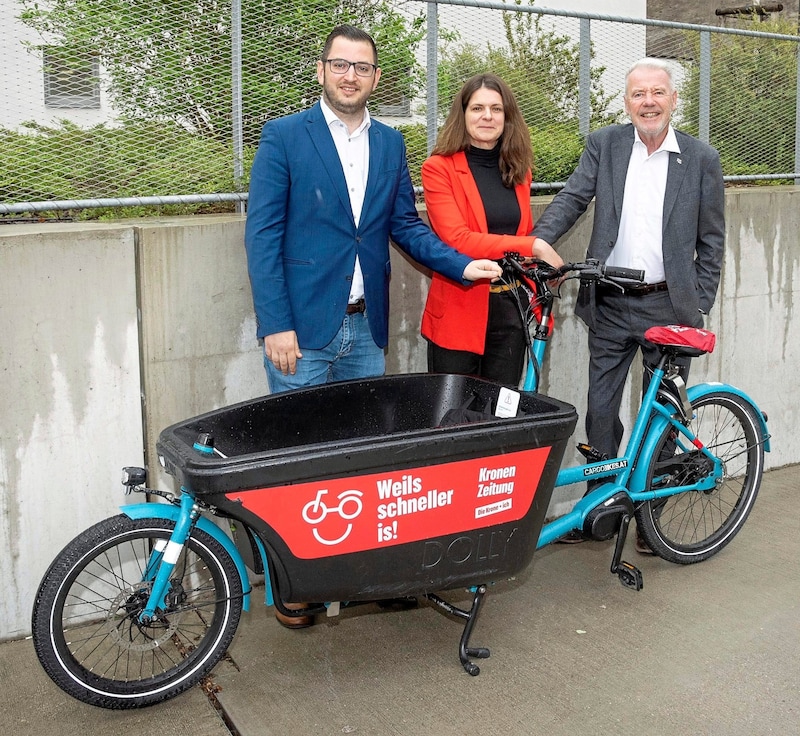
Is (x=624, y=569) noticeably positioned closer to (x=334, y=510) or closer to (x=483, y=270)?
(x=483, y=270)

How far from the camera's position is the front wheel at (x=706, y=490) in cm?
432

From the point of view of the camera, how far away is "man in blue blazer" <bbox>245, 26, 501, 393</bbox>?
11.8 feet

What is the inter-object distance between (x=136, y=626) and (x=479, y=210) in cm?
204

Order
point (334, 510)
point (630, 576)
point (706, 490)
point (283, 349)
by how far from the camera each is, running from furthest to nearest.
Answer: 1. point (706, 490)
2. point (630, 576)
3. point (283, 349)
4. point (334, 510)

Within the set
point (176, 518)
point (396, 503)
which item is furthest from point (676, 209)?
point (176, 518)

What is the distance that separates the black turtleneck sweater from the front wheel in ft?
3.64

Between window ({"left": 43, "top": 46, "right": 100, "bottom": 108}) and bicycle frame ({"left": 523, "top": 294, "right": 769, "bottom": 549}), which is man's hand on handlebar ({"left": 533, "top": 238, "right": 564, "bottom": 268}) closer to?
bicycle frame ({"left": 523, "top": 294, "right": 769, "bottom": 549})

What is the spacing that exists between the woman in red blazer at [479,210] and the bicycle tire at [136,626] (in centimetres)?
133

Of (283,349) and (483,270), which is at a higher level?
(483,270)

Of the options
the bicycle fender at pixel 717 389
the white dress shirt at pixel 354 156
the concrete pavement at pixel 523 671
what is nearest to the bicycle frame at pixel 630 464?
the bicycle fender at pixel 717 389

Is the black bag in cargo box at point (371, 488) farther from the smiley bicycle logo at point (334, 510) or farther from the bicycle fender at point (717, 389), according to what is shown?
the bicycle fender at point (717, 389)

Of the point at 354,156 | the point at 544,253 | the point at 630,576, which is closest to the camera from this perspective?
the point at 354,156

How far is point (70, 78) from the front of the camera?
4.16 meters

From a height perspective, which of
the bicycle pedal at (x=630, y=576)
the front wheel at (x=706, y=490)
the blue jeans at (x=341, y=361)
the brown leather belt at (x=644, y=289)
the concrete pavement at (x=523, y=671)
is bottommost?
the concrete pavement at (x=523, y=671)
